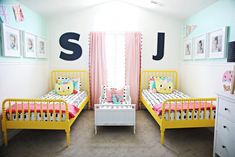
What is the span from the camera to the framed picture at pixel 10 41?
2.42 m

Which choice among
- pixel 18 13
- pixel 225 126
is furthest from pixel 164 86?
pixel 18 13

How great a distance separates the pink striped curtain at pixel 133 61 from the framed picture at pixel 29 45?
6.99 feet

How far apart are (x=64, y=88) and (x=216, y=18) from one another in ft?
10.8

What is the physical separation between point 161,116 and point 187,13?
2533 mm

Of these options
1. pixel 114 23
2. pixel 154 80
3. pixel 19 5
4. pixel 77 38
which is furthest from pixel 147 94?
pixel 19 5

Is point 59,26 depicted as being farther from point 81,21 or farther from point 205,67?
point 205,67

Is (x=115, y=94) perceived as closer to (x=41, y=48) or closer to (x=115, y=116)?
(x=115, y=116)

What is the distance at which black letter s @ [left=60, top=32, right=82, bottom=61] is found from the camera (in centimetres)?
415

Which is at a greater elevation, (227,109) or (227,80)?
(227,80)

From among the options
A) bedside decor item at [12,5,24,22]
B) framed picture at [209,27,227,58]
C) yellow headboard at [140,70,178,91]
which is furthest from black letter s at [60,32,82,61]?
framed picture at [209,27,227,58]

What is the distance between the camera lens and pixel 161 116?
2.43 m

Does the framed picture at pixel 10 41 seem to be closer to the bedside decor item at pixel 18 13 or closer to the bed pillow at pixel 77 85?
the bedside decor item at pixel 18 13

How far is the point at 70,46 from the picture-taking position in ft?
13.7

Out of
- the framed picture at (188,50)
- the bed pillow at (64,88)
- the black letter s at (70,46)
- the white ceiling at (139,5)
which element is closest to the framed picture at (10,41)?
the white ceiling at (139,5)
